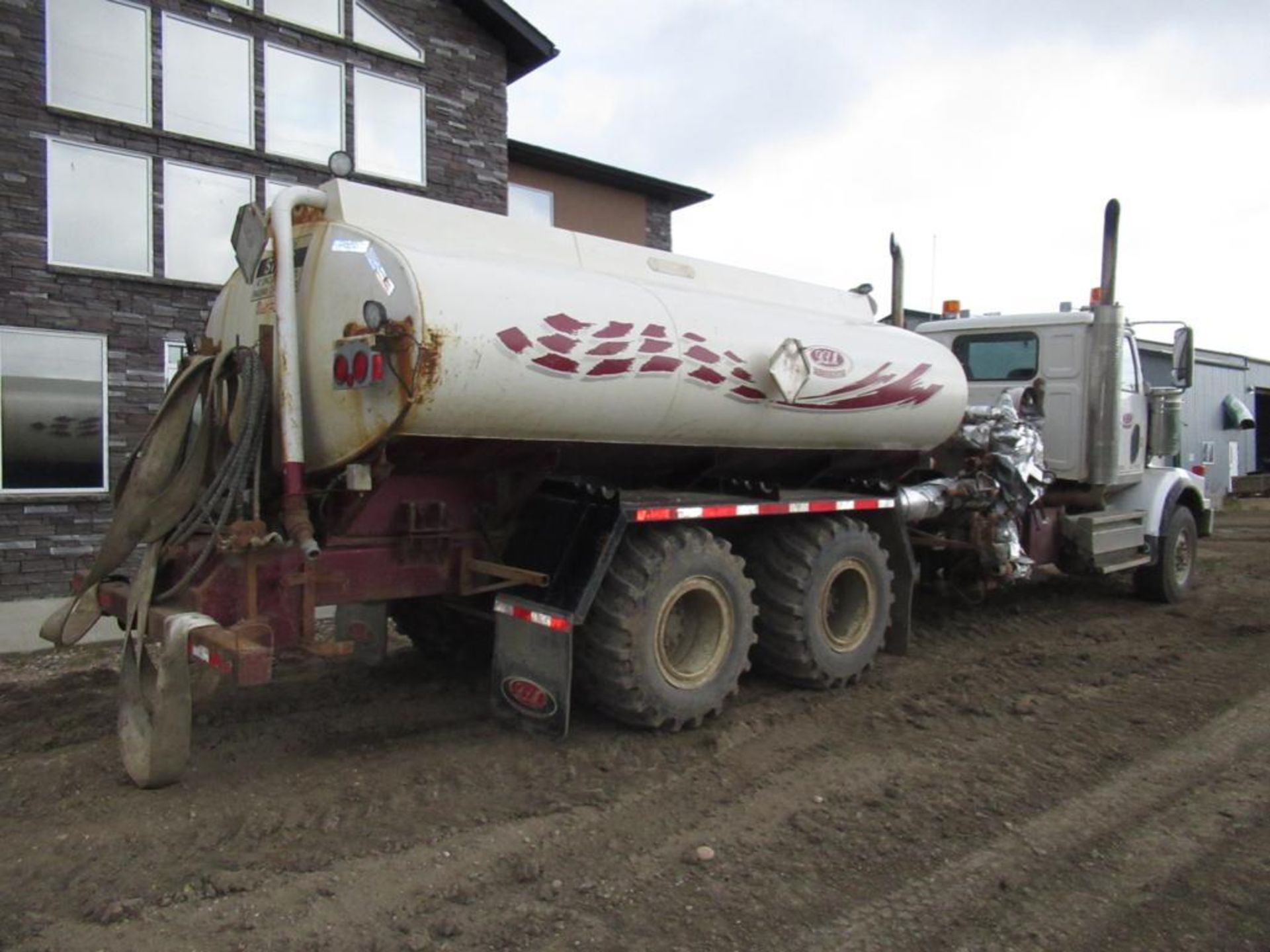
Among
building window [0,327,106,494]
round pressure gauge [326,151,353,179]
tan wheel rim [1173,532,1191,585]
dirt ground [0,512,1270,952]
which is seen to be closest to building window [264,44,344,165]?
building window [0,327,106,494]

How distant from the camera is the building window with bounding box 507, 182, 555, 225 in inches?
609

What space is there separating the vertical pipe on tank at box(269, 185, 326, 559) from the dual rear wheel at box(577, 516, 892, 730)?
164 cm

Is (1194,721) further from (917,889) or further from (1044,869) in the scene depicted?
(917,889)

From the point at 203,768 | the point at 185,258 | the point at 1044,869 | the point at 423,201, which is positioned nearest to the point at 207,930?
the point at 203,768

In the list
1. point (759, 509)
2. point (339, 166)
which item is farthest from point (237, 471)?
point (759, 509)

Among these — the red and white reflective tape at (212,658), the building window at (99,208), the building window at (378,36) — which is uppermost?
the building window at (378,36)

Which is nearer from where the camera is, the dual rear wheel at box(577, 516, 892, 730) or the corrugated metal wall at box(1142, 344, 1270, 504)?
the dual rear wheel at box(577, 516, 892, 730)

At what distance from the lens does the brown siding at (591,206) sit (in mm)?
15758

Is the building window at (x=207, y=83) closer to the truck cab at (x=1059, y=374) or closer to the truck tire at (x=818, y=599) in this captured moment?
the truck cab at (x=1059, y=374)

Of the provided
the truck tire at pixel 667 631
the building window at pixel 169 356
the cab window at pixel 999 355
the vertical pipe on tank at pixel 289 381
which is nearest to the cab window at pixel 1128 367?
the cab window at pixel 999 355

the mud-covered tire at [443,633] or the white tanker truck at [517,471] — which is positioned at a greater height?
the white tanker truck at [517,471]

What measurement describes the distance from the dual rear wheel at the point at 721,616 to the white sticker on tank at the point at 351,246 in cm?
206

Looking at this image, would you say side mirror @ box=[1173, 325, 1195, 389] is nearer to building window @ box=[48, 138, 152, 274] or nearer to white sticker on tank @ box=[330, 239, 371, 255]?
white sticker on tank @ box=[330, 239, 371, 255]

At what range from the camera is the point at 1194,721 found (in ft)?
19.5
